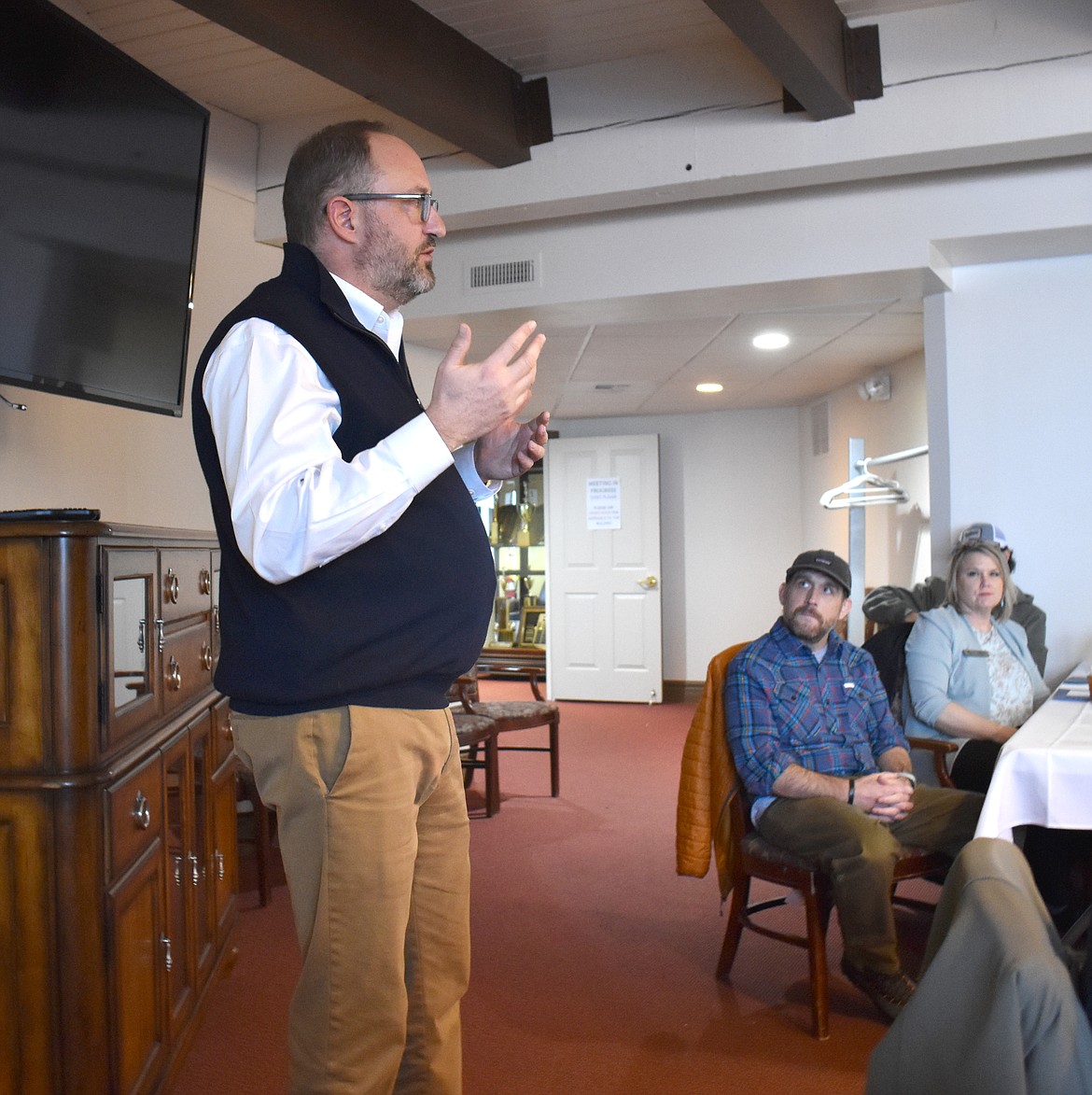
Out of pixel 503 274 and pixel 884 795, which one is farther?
pixel 503 274

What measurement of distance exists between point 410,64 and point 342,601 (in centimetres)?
216

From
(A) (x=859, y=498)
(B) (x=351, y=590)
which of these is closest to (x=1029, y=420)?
(A) (x=859, y=498)

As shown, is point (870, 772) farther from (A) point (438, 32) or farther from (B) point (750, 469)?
(B) point (750, 469)

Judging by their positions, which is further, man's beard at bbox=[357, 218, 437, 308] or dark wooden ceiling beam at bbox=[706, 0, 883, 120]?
dark wooden ceiling beam at bbox=[706, 0, 883, 120]

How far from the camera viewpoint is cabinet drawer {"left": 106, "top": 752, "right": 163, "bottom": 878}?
1600 mm

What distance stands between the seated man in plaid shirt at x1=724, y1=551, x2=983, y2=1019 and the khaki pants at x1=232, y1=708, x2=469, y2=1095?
140cm

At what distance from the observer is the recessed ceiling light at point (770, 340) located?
204 inches

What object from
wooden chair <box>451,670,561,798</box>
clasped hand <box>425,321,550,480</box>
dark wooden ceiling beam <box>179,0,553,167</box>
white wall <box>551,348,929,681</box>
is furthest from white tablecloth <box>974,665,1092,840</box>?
white wall <box>551,348,929,681</box>

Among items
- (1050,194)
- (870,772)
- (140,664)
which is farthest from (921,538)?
(140,664)

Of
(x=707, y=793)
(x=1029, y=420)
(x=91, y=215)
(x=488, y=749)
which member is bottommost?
(x=488, y=749)

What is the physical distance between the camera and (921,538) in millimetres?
5465

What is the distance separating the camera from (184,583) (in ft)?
6.82

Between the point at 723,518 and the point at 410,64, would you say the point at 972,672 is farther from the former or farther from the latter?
the point at 723,518

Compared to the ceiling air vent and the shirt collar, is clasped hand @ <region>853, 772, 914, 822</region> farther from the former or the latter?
the ceiling air vent
